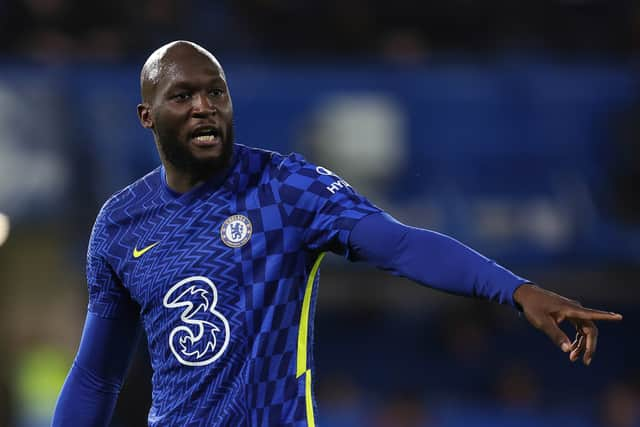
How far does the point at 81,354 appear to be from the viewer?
3643 mm

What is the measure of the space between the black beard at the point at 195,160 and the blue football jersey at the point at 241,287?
40mm

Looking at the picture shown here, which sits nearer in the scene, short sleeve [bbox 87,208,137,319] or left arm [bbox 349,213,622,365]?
left arm [bbox 349,213,622,365]

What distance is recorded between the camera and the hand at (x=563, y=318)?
2713 millimetres

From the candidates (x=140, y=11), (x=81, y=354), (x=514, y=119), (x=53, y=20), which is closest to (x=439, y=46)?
(x=514, y=119)

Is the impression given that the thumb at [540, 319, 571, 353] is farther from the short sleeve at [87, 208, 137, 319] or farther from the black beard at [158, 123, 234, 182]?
the short sleeve at [87, 208, 137, 319]

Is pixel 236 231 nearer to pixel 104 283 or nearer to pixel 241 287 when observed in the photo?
pixel 241 287

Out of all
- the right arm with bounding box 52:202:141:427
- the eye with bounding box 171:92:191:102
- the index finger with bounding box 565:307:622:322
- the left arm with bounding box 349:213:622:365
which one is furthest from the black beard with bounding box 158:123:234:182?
the index finger with bounding box 565:307:622:322

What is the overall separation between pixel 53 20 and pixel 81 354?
9127 mm

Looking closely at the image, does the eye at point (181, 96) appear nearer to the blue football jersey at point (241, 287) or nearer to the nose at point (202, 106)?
the nose at point (202, 106)

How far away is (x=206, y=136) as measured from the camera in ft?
10.8

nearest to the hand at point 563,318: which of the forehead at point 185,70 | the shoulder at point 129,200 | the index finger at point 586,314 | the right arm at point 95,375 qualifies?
the index finger at point 586,314

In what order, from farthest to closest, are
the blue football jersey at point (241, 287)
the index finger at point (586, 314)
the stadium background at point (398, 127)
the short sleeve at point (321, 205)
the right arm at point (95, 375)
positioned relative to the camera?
the stadium background at point (398, 127)
the right arm at point (95, 375)
the blue football jersey at point (241, 287)
the short sleeve at point (321, 205)
the index finger at point (586, 314)

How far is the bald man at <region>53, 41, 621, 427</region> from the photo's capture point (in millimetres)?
3221

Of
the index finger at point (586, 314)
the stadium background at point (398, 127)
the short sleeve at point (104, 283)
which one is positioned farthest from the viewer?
the stadium background at point (398, 127)
